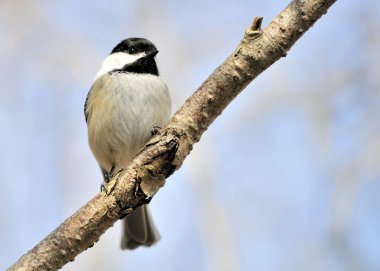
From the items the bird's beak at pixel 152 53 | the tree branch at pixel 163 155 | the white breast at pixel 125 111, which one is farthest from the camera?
the bird's beak at pixel 152 53

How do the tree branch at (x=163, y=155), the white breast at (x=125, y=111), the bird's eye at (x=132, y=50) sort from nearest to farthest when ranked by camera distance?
the tree branch at (x=163, y=155) → the white breast at (x=125, y=111) → the bird's eye at (x=132, y=50)

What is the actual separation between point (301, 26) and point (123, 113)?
77.9 inches

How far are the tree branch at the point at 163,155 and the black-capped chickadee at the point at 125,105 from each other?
A: 144cm

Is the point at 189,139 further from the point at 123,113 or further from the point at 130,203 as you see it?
the point at 123,113

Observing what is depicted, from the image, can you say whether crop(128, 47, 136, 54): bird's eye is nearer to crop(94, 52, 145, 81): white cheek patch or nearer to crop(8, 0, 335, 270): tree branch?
crop(94, 52, 145, 81): white cheek patch

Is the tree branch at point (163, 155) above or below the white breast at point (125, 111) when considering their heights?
below

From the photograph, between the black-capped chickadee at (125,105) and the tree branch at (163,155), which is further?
the black-capped chickadee at (125,105)

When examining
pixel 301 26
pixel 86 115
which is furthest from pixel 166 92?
pixel 301 26

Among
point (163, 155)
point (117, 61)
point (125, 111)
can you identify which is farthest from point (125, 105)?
point (163, 155)

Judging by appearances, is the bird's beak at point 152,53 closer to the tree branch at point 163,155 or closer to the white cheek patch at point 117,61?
the white cheek patch at point 117,61

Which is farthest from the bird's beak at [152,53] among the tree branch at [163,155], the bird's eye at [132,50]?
the tree branch at [163,155]

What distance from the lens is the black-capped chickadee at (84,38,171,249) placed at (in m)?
3.84

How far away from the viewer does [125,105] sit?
12.6 feet

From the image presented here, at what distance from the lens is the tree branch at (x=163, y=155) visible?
2.23 metres
